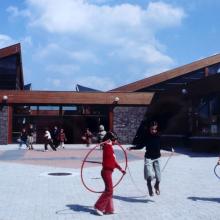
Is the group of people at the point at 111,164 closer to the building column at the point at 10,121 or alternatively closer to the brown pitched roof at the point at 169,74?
the building column at the point at 10,121

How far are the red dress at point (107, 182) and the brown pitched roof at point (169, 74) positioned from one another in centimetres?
3064

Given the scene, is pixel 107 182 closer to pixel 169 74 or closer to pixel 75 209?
pixel 75 209

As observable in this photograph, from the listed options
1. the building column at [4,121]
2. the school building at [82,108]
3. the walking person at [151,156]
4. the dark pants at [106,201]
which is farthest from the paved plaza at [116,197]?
the building column at [4,121]

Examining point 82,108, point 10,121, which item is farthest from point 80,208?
point 82,108

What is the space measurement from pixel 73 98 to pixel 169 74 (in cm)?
924

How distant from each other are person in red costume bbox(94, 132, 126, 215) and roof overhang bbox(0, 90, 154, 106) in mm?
27407

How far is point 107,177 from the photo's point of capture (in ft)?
27.6

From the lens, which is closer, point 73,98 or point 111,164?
point 111,164

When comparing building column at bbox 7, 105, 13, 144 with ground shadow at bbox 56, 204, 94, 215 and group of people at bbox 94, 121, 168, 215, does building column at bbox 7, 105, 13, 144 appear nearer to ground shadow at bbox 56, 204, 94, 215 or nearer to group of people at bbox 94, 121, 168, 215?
group of people at bbox 94, 121, 168, 215

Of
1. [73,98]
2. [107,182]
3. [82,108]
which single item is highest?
[73,98]

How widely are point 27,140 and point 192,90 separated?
1139cm

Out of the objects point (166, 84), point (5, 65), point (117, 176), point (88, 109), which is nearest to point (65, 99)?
point (88, 109)

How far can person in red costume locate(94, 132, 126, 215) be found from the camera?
822cm

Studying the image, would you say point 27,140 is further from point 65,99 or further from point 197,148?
point 197,148
